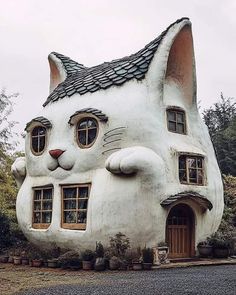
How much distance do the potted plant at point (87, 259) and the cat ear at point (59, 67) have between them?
25.6 feet

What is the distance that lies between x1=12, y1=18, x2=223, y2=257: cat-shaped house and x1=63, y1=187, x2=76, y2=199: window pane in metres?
0.03

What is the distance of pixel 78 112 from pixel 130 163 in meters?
2.82

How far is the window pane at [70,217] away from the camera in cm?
1462

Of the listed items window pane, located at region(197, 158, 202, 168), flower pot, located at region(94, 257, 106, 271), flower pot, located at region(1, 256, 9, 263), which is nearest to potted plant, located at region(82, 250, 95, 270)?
flower pot, located at region(94, 257, 106, 271)

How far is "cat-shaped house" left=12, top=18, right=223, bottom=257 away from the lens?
44.2 ft

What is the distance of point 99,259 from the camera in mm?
13062

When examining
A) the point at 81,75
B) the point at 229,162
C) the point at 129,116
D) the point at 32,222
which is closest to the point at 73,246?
the point at 32,222

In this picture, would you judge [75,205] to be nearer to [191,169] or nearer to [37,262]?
[37,262]

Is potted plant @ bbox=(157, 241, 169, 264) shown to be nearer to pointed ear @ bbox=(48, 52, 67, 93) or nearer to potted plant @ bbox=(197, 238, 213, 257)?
→ potted plant @ bbox=(197, 238, 213, 257)

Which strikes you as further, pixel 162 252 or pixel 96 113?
pixel 96 113

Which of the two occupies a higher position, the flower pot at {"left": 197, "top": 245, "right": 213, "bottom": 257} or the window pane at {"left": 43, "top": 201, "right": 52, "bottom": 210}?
the window pane at {"left": 43, "top": 201, "right": 52, "bottom": 210}


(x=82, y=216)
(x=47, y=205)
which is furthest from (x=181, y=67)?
(x=47, y=205)

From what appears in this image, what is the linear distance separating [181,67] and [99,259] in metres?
7.19

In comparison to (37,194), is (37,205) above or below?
below
